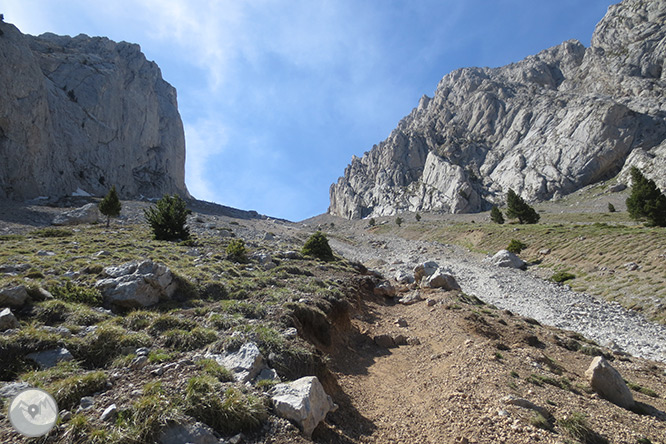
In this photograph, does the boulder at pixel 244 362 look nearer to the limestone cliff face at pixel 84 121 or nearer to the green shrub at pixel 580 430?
the green shrub at pixel 580 430

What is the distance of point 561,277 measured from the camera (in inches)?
1094

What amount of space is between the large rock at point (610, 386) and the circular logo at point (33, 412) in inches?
531

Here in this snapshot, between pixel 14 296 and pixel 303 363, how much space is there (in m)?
8.63

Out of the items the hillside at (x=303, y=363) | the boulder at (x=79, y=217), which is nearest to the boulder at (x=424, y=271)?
the hillside at (x=303, y=363)

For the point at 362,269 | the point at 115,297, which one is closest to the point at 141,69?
the point at 362,269

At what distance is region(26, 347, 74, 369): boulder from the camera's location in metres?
6.54

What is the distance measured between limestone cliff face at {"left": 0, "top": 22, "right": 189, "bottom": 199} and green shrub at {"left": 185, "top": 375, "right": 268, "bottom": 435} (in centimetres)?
6764

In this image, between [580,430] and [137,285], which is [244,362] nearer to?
[137,285]

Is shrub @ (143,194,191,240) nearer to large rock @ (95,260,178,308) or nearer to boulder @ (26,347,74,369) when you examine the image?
large rock @ (95,260,178,308)

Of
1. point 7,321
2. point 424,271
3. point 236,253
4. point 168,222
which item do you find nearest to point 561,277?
point 424,271

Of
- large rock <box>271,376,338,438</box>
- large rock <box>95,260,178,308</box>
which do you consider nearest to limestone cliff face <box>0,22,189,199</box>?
large rock <box>95,260,178,308</box>

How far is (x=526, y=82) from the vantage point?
589 feet

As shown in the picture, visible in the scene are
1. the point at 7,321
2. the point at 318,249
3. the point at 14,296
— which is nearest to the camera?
the point at 7,321

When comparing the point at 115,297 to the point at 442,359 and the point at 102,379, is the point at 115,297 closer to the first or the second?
the point at 102,379
